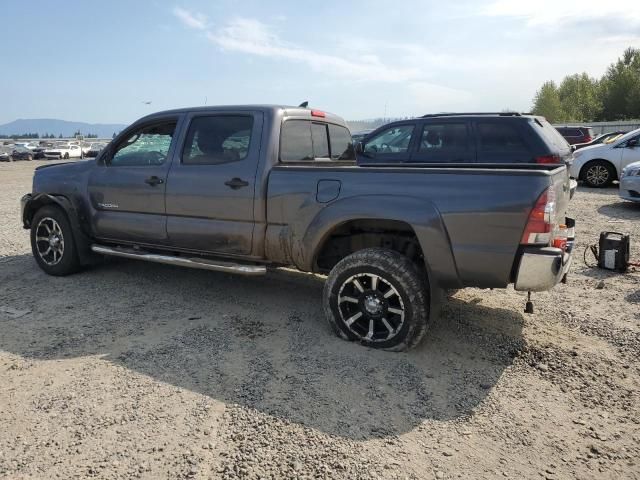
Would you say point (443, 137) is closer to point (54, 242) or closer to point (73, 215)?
point (73, 215)

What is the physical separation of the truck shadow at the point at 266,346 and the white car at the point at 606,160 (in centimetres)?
1072

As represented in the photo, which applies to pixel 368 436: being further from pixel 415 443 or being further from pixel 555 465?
pixel 555 465

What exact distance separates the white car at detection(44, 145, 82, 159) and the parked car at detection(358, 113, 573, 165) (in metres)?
42.8

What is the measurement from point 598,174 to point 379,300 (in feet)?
41.4

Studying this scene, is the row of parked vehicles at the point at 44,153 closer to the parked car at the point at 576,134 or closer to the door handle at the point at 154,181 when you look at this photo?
the parked car at the point at 576,134

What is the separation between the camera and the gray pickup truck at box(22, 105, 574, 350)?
3.48m

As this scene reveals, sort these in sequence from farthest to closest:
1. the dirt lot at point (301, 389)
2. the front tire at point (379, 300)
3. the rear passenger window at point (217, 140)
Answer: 1. the rear passenger window at point (217, 140)
2. the front tire at point (379, 300)
3. the dirt lot at point (301, 389)

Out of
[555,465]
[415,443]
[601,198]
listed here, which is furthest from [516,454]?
[601,198]

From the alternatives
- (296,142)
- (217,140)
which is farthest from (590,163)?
(217,140)

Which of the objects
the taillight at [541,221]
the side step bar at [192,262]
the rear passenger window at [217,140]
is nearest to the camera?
the taillight at [541,221]

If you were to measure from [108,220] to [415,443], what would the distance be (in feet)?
13.5

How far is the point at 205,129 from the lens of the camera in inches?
195

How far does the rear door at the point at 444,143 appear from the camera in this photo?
8398 mm

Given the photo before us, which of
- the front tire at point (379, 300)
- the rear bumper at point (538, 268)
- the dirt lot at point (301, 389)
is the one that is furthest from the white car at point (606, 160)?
the front tire at point (379, 300)
